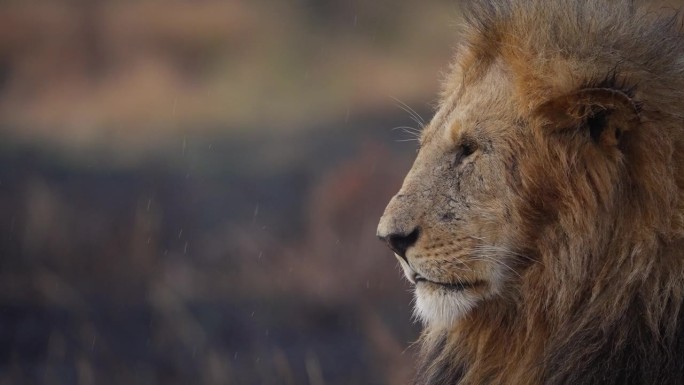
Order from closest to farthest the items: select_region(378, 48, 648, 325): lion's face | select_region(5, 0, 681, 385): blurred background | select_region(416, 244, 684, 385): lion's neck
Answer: select_region(416, 244, 684, 385): lion's neck → select_region(378, 48, 648, 325): lion's face → select_region(5, 0, 681, 385): blurred background

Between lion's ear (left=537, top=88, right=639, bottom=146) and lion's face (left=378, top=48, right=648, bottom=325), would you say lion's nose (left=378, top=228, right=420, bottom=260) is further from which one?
lion's ear (left=537, top=88, right=639, bottom=146)

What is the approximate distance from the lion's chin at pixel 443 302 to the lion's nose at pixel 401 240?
0.13 meters

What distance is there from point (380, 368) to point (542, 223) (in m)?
4.43

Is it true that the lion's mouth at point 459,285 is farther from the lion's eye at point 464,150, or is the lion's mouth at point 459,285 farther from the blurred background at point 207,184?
the blurred background at point 207,184

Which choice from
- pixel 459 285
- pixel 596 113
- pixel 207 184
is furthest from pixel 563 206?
pixel 207 184

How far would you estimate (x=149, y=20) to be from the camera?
46.3 ft


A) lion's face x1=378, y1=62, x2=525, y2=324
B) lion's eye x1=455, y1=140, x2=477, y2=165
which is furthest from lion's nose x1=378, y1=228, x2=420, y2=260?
lion's eye x1=455, y1=140, x2=477, y2=165

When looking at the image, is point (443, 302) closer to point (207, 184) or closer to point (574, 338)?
point (574, 338)

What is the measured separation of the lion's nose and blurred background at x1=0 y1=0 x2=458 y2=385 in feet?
8.60

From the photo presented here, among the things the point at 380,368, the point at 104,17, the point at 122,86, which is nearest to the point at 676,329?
the point at 380,368

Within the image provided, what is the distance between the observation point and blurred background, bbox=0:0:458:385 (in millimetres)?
8203

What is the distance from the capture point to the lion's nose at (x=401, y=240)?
124 inches

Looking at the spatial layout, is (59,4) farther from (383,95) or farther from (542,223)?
(542,223)

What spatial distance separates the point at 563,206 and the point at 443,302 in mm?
444
